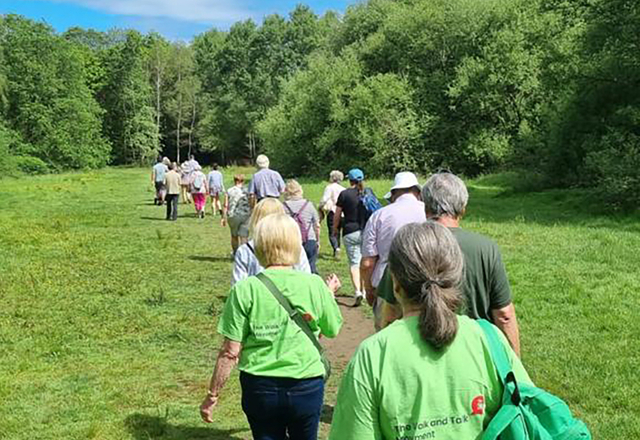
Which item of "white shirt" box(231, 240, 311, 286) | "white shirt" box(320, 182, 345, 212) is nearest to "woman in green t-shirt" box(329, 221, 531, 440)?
"white shirt" box(231, 240, 311, 286)

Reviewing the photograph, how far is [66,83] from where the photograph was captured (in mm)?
69000

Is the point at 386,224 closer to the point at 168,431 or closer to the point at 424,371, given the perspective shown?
the point at 168,431

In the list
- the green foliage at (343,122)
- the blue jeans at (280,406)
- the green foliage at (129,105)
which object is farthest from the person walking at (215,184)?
the green foliage at (129,105)

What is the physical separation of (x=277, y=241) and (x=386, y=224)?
1.93m

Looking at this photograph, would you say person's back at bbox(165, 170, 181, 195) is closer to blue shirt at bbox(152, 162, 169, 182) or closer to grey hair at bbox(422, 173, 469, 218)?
blue shirt at bbox(152, 162, 169, 182)

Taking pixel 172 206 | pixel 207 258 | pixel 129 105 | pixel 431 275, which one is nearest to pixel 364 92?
pixel 172 206

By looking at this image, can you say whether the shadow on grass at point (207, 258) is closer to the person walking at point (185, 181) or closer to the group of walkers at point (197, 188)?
the group of walkers at point (197, 188)

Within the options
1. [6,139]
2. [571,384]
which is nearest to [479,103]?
[571,384]

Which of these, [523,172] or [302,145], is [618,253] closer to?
[523,172]

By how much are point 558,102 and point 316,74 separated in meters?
20.9

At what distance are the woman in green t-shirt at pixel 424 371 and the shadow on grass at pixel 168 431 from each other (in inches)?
149

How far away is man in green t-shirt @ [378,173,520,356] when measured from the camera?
384 centimetres

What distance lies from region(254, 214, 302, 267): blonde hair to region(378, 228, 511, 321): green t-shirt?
55 cm

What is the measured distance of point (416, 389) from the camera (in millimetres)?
2252
